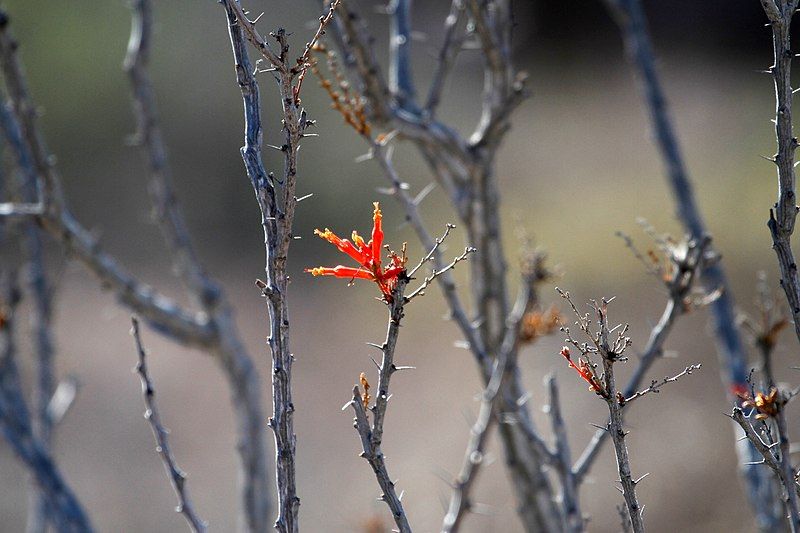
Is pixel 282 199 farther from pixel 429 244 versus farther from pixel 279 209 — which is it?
pixel 429 244

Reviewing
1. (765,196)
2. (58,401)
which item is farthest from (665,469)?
(58,401)

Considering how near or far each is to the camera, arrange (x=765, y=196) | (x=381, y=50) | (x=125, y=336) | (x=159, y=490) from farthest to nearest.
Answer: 1. (x=381, y=50)
2. (x=125, y=336)
3. (x=765, y=196)
4. (x=159, y=490)

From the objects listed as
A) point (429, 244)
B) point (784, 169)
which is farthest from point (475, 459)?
point (784, 169)

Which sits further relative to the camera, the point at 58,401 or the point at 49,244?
the point at 49,244

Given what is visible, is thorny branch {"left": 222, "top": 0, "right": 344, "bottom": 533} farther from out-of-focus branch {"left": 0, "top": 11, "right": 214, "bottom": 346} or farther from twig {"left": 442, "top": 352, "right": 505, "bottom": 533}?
out-of-focus branch {"left": 0, "top": 11, "right": 214, "bottom": 346}

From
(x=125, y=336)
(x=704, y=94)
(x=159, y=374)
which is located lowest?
(x=159, y=374)

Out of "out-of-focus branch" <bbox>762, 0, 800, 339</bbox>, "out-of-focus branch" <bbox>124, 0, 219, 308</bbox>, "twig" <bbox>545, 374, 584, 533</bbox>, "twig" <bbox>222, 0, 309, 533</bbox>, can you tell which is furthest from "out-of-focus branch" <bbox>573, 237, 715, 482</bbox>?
"out-of-focus branch" <bbox>124, 0, 219, 308</bbox>

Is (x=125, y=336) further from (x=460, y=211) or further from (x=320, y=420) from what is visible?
(x=460, y=211)
